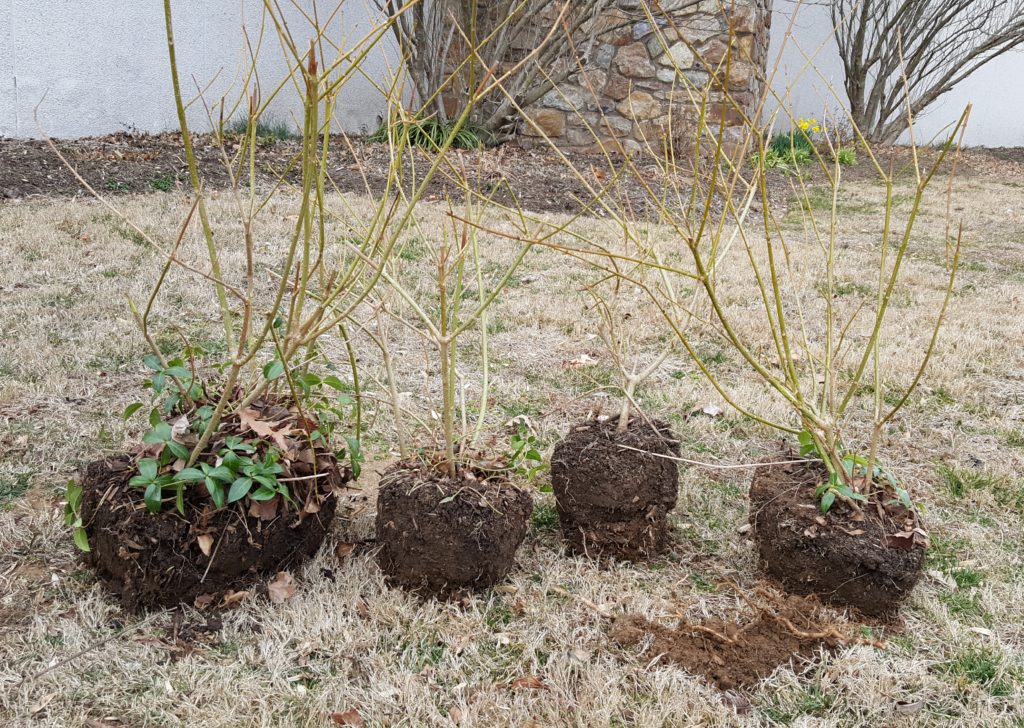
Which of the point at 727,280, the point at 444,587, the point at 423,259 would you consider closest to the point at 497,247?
the point at 423,259

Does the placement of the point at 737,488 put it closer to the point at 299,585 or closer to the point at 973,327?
the point at 299,585

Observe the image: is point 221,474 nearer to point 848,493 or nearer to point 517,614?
point 517,614

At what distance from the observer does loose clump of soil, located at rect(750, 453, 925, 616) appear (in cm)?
216

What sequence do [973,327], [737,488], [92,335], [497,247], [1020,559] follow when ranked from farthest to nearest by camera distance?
1. [497,247]
2. [973,327]
3. [92,335]
4. [737,488]
5. [1020,559]

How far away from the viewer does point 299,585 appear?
7.45ft

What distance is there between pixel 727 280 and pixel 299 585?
4.17 metres

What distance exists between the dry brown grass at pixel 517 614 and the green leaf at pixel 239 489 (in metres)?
0.35

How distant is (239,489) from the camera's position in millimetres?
2029

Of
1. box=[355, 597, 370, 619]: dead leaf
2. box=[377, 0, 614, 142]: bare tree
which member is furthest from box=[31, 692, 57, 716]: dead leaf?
box=[377, 0, 614, 142]: bare tree

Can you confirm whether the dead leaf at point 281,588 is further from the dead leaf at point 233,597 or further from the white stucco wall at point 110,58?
the white stucco wall at point 110,58

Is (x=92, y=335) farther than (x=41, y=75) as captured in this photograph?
No

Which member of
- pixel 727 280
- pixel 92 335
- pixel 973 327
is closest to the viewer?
pixel 92 335

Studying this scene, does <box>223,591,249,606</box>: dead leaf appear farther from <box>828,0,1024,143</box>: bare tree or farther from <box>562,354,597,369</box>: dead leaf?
<box>828,0,1024,143</box>: bare tree

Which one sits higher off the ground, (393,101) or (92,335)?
(393,101)
